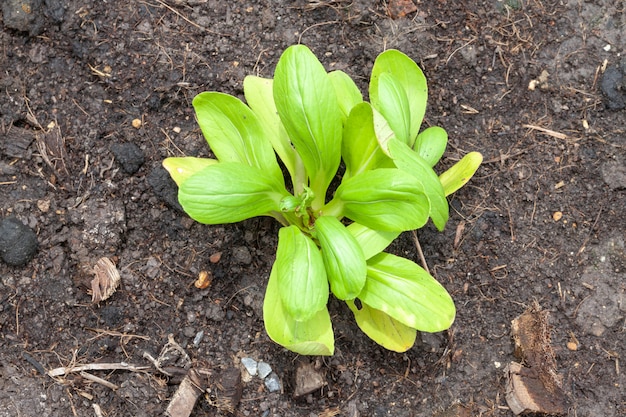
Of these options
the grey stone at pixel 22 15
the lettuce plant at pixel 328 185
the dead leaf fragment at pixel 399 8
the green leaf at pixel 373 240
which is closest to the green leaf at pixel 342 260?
→ the lettuce plant at pixel 328 185

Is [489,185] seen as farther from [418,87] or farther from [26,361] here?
[26,361]

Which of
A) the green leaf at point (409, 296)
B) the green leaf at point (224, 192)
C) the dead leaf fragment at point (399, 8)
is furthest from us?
the dead leaf fragment at point (399, 8)

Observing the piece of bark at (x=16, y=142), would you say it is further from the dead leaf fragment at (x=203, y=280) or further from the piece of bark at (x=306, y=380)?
the piece of bark at (x=306, y=380)

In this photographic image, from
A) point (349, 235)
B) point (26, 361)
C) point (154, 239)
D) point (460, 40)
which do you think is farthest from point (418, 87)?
point (26, 361)

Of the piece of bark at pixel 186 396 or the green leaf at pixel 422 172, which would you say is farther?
the piece of bark at pixel 186 396

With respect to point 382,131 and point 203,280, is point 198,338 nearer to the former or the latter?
point 203,280

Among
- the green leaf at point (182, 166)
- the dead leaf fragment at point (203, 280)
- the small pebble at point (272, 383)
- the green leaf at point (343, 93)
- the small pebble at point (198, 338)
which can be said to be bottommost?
the small pebble at point (272, 383)

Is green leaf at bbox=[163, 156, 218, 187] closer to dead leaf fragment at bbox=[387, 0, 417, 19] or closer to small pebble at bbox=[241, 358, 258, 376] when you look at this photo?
small pebble at bbox=[241, 358, 258, 376]
